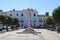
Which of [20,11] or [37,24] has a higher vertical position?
[20,11]

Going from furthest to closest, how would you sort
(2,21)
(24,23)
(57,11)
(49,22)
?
(24,23)
(49,22)
(2,21)
(57,11)

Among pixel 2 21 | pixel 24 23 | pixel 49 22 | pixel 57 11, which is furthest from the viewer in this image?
pixel 24 23

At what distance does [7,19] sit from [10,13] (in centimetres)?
5011

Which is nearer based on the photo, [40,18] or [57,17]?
[57,17]

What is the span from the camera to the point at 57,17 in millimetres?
47094

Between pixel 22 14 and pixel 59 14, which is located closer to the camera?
pixel 59 14

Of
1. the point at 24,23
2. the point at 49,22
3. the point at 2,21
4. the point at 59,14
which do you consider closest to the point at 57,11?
the point at 59,14

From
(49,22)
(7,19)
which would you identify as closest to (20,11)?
(49,22)

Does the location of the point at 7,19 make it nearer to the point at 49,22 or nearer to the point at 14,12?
the point at 49,22

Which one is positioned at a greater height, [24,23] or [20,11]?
[20,11]

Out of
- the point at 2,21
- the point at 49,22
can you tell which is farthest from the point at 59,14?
the point at 49,22

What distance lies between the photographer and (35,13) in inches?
4739

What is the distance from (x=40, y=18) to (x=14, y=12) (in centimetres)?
1665

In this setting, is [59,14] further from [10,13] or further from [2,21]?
[10,13]
